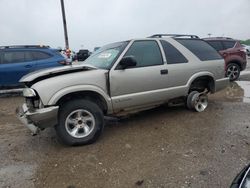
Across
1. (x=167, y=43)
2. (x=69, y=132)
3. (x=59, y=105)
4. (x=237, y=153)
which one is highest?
(x=167, y=43)

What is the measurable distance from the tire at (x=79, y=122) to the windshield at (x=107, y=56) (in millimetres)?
858

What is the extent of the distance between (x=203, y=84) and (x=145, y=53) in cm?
187

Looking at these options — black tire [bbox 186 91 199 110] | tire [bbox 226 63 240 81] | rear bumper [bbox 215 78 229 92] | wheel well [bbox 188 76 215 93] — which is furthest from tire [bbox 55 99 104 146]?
tire [bbox 226 63 240 81]

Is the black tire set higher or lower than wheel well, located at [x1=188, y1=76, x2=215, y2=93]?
lower

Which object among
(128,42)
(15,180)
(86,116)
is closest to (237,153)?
(86,116)

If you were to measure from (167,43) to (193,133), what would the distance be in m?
1.94

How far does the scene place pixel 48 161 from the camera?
3.60 m

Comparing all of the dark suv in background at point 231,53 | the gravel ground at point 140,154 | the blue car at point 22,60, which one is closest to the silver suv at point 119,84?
the gravel ground at point 140,154

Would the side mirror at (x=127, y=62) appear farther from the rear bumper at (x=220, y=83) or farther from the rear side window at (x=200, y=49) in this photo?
the rear bumper at (x=220, y=83)

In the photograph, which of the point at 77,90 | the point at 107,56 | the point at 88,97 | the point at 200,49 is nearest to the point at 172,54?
the point at 200,49

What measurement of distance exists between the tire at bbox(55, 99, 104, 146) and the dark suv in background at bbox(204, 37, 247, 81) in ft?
24.7

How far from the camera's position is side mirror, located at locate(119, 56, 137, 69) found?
4184 millimetres

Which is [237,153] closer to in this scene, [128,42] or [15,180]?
[128,42]

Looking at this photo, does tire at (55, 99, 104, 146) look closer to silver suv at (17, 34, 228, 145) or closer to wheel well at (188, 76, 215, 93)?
silver suv at (17, 34, 228, 145)
